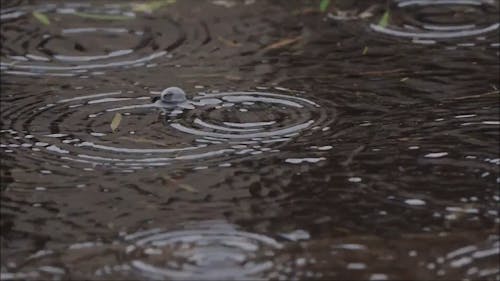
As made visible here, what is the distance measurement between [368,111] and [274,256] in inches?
27.5

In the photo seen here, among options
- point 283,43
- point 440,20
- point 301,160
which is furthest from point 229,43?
point 301,160

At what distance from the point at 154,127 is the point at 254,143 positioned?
0.24m

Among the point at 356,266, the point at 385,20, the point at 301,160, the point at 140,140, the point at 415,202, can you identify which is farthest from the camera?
the point at 385,20

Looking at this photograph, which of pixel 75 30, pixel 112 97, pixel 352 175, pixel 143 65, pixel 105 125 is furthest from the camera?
pixel 75 30

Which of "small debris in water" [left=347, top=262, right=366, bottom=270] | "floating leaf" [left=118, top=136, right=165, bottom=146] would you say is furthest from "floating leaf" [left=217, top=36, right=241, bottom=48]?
"small debris in water" [left=347, top=262, right=366, bottom=270]

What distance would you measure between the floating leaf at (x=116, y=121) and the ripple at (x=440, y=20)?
0.88m

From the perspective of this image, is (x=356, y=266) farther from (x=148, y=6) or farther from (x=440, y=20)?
(x=148, y=6)

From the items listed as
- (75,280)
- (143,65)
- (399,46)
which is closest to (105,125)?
(143,65)

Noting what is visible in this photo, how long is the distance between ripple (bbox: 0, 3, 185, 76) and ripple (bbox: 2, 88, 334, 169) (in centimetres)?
26

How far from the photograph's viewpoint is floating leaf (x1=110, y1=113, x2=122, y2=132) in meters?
2.24

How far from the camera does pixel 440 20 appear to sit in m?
2.89

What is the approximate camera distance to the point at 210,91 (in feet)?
8.04

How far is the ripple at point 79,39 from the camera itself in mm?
2703

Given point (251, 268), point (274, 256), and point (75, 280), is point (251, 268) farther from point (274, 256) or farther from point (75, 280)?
point (75, 280)
